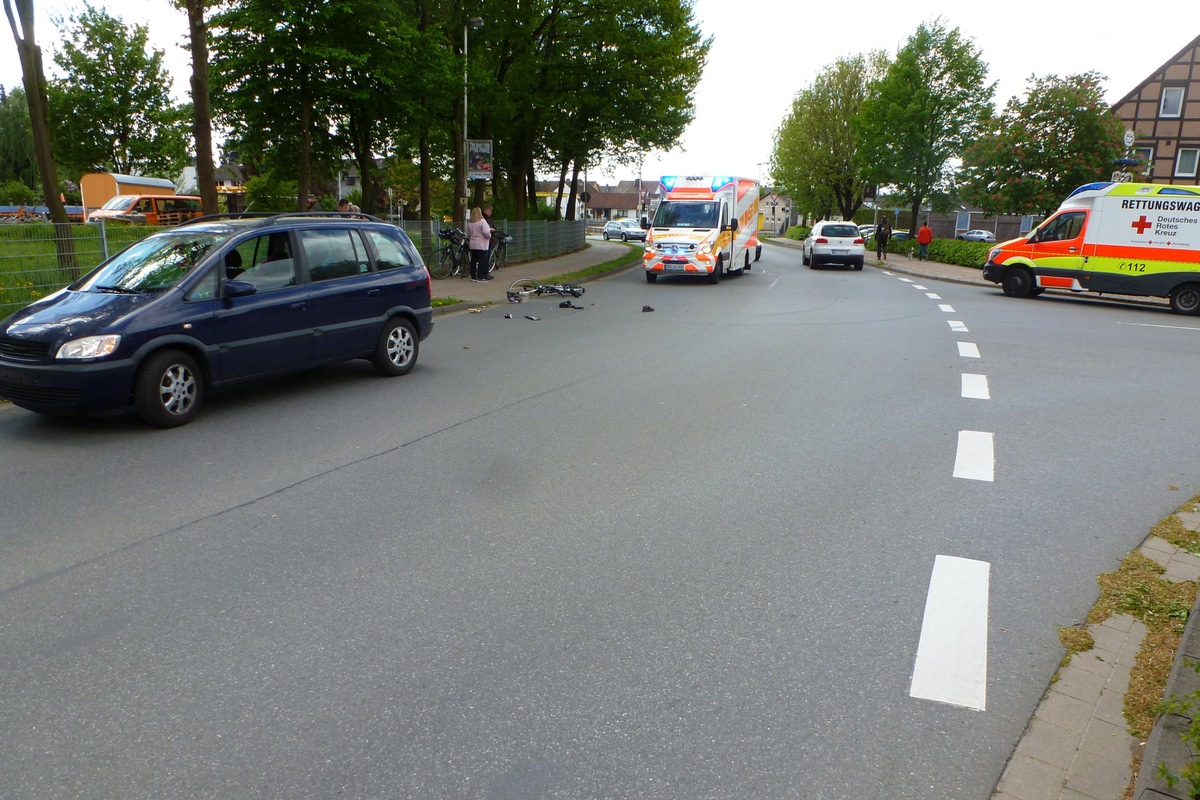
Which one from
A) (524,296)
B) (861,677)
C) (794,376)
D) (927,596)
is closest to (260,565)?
(861,677)

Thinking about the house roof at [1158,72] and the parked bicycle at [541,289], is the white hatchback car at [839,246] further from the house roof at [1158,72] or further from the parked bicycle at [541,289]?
the house roof at [1158,72]

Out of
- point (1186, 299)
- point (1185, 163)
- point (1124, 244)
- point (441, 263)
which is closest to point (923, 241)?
point (1124, 244)

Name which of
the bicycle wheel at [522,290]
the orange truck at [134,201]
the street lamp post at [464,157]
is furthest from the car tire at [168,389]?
the orange truck at [134,201]

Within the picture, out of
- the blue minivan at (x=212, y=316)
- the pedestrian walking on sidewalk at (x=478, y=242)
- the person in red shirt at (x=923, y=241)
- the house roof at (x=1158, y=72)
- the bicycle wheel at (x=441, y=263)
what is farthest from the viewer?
the house roof at (x=1158, y=72)

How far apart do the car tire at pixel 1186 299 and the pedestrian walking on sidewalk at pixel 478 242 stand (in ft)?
51.7

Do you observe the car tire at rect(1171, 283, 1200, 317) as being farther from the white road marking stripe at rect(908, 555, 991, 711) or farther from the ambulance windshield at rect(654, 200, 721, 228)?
the white road marking stripe at rect(908, 555, 991, 711)

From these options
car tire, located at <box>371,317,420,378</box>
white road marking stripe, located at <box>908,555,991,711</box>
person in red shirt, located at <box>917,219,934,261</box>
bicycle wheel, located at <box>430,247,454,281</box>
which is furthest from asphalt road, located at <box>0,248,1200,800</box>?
person in red shirt, located at <box>917,219,934,261</box>

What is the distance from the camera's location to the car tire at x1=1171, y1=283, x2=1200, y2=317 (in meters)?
19.4

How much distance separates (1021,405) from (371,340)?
6.76 metres

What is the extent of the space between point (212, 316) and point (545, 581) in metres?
4.88

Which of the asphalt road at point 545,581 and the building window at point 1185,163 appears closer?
the asphalt road at point 545,581

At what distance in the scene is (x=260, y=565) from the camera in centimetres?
451

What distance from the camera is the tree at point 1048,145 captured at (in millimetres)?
31000

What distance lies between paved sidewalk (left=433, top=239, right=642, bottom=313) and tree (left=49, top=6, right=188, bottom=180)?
67.7 ft
